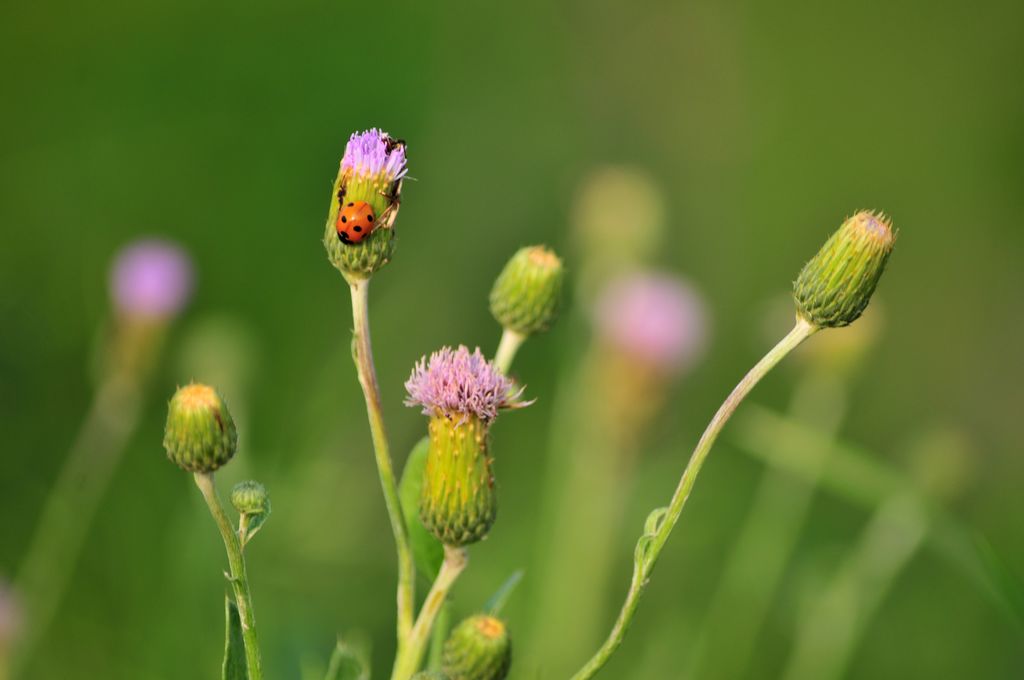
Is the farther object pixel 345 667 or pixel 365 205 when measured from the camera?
pixel 365 205

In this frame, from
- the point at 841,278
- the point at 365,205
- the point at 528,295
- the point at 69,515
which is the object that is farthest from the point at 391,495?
the point at 69,515

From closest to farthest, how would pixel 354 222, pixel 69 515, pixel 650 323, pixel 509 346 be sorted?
1. pixel 354 222
2. pixel 509 346
3. pixel 69 515
4. pixel 650 323

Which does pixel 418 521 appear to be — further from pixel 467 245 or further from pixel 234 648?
pixel 467 245

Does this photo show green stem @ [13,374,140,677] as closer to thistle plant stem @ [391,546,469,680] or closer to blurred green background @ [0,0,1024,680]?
blurred green background @ [0,0,1024,680]

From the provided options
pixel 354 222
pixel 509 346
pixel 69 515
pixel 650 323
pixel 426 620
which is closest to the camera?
pixel 426 620

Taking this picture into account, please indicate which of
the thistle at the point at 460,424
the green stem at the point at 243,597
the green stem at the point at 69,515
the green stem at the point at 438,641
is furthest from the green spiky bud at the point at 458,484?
the green stem at the point at 69,515

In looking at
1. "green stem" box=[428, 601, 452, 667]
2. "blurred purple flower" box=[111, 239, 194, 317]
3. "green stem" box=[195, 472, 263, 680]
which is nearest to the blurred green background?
"blurred purple flower" box=[111, 239, 194, 317]

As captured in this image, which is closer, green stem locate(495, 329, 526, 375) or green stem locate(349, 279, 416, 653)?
green stem locate(349, 279, 416, 653)
